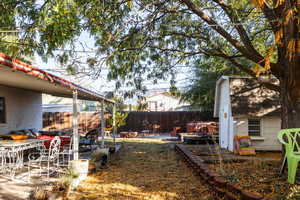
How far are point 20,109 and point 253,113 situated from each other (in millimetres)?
10345

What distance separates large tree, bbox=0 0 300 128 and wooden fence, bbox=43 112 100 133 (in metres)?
15.2

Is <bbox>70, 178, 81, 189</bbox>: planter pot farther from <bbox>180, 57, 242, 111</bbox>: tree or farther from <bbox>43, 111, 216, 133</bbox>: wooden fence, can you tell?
<bbox>43, 111, 216, 133</bbox>: wooden fence

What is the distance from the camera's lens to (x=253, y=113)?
1034 centimetres

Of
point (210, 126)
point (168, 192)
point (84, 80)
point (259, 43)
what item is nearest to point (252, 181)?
point (168, 192)

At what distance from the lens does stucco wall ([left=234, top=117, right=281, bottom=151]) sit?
1058cm

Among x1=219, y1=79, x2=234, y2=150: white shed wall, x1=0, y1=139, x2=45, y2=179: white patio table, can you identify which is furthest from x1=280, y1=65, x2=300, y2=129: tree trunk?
x1=0, y1=139, x2=45, y2=179: white patio table

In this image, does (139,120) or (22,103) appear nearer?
(22,103)

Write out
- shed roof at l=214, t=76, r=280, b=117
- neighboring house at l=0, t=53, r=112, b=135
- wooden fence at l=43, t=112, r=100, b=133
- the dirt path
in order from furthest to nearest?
1. wooden fence at l=43, t=112, r=100, b=133
2. shed roof at l=214, t=76, r=280, b=117
3. neighboring house at l=0, t=53, r=112, b=135
4. the dirt path

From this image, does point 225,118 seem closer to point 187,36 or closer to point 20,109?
point 187,36

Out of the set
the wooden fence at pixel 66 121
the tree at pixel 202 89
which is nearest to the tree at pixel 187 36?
the tree at pixel 202 89

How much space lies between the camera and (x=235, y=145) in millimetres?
10141

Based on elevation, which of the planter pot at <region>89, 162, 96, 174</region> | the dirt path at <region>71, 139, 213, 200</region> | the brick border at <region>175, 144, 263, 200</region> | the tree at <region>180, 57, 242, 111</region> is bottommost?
the dirt path at <region>71, 139, 213, 200</region>

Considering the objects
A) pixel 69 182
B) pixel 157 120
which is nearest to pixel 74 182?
pixel 69 182

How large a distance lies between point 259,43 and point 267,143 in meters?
4.36
